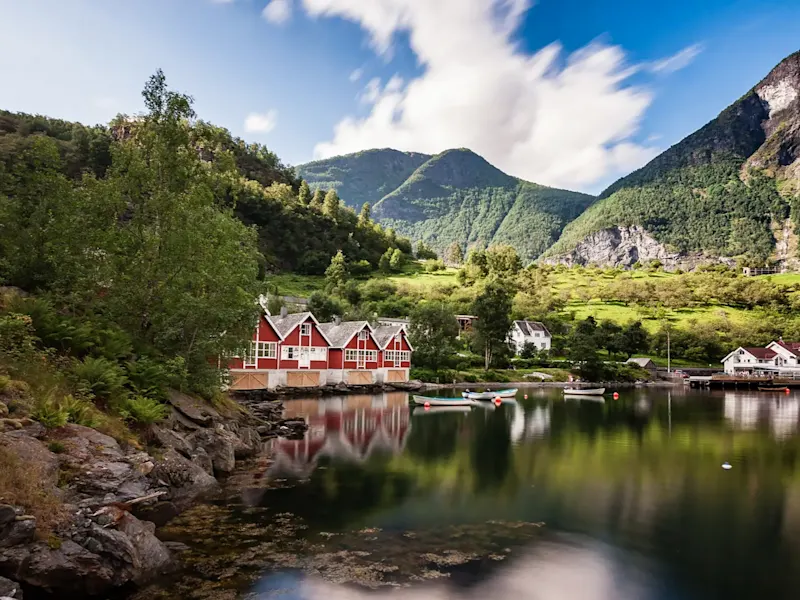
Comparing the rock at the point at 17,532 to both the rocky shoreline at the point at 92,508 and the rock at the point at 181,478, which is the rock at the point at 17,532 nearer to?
the rocky shoreline at the point at 92,508

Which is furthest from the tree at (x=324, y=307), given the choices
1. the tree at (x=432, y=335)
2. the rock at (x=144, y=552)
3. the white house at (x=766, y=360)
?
the white house at (x=766, y=360)

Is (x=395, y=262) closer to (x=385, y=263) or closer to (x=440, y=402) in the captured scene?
(x=385, y=263)

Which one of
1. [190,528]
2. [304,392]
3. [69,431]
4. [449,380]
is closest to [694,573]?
[190,528]

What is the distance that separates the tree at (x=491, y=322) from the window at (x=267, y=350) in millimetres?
35950

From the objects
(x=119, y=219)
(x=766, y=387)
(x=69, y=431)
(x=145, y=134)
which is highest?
(x=145, y=134)

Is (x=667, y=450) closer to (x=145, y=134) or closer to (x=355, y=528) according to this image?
(x=355, y=528)

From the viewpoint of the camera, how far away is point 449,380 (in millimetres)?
69312

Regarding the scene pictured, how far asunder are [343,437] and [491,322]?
168 ft

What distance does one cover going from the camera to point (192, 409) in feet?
67.5

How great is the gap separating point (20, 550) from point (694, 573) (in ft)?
44.2

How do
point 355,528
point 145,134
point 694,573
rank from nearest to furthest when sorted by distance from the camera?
point 694,573, point 355,528, point 145,134

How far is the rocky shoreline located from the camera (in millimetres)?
9094

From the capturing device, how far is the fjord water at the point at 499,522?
10969mm

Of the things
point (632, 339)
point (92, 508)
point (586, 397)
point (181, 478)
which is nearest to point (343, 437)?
point (181, 478)
